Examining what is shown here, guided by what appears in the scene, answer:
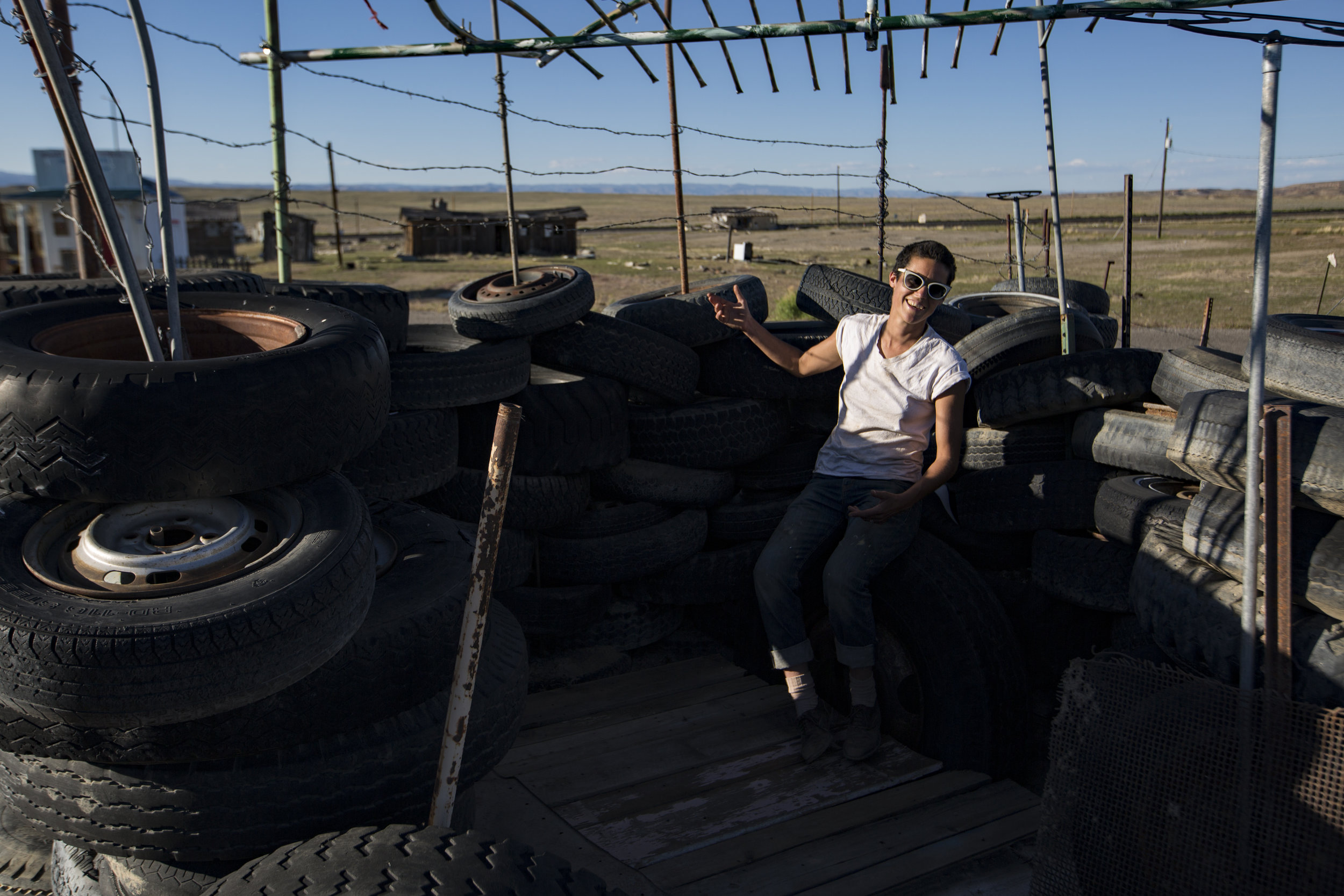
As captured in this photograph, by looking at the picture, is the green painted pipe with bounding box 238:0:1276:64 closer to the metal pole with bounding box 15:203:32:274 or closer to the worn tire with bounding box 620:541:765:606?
the worn tire with bounding box 620:541:765:606

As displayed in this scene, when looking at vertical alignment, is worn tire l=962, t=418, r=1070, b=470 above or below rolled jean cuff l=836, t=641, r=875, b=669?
above

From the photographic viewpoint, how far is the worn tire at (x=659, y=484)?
4.47 metres

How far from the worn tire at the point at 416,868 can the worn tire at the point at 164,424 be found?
102 cm

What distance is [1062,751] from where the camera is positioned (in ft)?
8.63

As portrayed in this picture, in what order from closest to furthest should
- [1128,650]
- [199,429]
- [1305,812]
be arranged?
[1305,812], [199,429], [1128,650]

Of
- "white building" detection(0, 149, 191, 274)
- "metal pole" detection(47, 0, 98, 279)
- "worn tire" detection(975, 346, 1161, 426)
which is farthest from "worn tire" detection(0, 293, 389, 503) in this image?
"white building" detection(0, 149, 191, 274)

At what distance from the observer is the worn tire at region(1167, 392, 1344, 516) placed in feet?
8.41

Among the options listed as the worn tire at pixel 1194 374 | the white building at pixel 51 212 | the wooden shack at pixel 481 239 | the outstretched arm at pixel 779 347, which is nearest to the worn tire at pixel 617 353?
the outstretched arm at pixel 779 347

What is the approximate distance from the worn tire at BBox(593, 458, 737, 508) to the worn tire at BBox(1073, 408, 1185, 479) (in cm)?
166

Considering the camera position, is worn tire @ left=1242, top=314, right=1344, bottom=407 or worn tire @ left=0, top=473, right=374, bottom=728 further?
worn tire @ left=1242, top=314, right=1344, bottom=407

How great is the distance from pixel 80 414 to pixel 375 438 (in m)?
0.84

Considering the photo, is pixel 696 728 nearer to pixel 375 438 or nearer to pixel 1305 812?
pixel 375 438

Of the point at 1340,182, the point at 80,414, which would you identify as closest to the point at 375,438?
the point at 80,414

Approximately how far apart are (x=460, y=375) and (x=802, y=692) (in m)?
1.92
